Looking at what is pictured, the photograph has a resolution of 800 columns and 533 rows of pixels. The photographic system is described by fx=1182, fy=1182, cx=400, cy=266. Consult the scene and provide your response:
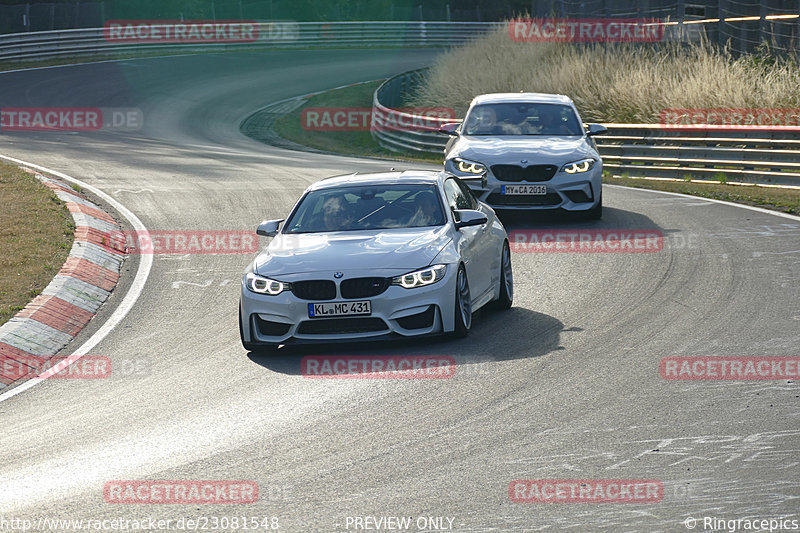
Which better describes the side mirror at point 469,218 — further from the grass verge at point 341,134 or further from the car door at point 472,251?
the grass verge at point 341,134

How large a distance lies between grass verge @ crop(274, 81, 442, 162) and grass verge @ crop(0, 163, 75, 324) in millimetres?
12170

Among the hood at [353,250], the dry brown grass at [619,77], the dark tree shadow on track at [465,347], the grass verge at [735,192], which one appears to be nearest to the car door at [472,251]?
the hood at [353,250]

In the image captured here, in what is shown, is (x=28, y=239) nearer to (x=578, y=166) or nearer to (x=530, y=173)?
(x=530, y=173)

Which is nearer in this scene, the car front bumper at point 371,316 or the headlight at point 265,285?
the car front bumper at point 371,316

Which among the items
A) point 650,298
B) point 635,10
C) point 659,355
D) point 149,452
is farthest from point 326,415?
point 635,10

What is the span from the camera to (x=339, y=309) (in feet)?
31.5

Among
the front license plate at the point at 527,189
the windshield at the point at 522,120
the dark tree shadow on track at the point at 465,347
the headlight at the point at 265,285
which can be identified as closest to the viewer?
the dark tree shadow on track at the point at 465,347

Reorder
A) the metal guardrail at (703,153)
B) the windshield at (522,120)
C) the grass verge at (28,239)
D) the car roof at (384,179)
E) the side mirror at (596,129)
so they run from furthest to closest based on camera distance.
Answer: the metal guardrail at (703,153)
the windshield at (522,120)
the side mirror at (596,129)
the grass verge at (28,239)
the car roof at (384,179)

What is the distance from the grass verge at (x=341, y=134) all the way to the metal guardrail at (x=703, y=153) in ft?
16.9

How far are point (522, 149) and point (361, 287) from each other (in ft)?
24.8

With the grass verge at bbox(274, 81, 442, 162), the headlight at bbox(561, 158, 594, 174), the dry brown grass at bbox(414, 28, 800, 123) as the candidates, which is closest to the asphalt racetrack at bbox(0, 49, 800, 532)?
the headlight at bbox(561, 158, 594, 174)

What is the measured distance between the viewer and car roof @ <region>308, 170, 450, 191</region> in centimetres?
1134

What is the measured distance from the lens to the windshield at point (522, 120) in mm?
17766

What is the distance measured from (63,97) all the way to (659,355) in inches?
1244
